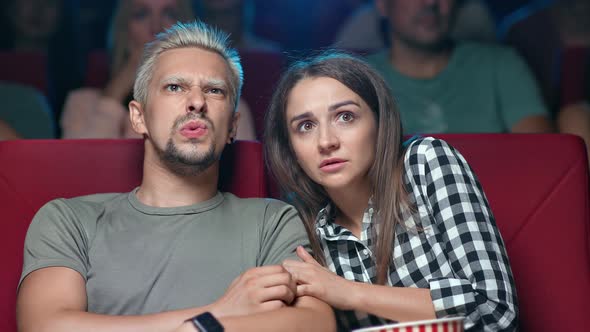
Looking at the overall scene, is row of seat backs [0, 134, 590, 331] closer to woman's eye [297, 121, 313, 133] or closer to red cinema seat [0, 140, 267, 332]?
red cinema seat [0, 140, 267, 332]

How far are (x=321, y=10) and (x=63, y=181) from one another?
5.73 ft

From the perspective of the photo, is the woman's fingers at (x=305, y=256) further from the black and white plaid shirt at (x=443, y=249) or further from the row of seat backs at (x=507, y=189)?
the row of seat backs at (x=507, y=189)

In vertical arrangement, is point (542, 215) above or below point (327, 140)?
below

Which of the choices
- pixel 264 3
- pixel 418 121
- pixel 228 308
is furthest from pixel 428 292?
pixel 264 3

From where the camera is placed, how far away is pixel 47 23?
9.98 feet

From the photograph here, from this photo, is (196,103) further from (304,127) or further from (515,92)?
(515,92)

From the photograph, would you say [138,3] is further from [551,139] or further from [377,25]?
[551,139]

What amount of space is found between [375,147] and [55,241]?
1.99 feet

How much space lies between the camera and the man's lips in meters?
1.40

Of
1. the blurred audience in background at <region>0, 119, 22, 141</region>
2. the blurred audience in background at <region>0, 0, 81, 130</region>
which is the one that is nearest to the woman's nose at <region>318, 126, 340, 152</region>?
the blurred audience in background at <region>0, 119, 22, 141</region>

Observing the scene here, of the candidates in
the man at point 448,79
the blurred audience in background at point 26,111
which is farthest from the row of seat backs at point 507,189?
the blurred audience in background at point 26,111

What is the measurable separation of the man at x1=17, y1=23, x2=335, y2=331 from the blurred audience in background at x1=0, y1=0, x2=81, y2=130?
1648 millimetres

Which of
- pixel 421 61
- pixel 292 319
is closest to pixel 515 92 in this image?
pixel 421 61

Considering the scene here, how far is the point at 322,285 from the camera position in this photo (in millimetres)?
1221
